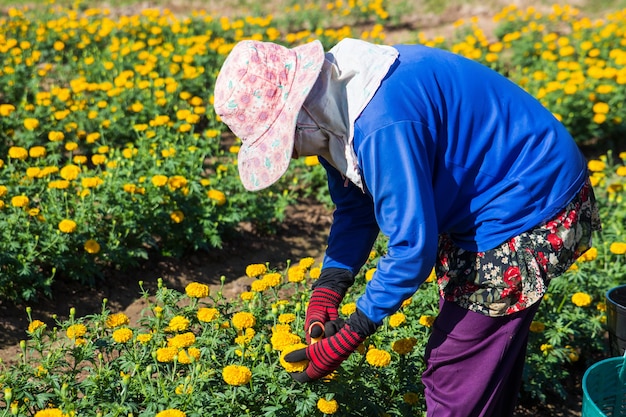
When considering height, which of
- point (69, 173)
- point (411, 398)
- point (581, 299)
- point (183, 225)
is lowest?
point (183, 225)

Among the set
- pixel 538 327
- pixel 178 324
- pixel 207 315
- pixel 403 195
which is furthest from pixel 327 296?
pixel 538 327

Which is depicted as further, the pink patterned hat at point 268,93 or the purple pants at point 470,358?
the purple pants at point 470,358

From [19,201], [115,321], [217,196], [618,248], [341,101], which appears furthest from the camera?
[217,196]

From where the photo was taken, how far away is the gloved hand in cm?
245

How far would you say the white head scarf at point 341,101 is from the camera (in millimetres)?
1996

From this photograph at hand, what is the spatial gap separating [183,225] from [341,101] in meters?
2.69

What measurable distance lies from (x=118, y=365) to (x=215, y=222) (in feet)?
6.36

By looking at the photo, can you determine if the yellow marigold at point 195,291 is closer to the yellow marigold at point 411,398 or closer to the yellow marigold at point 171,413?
the yellow marigold at point 171,413

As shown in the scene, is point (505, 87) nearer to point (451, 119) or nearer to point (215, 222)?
point (451, 119)

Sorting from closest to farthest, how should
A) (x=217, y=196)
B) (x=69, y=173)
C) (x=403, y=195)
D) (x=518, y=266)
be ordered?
(x=403, y=195) → (x=518, y=266) → (x=69, y=173) → (x=217, y=196)

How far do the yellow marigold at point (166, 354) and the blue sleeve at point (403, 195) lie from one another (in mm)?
856

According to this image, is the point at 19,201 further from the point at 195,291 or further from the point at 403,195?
the point at 403,195

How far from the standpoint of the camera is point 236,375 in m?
2.35


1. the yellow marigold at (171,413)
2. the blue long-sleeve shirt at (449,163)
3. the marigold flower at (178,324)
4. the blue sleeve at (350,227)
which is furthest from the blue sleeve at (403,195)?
the marigold flower at (178,324)
